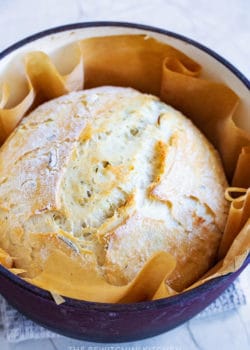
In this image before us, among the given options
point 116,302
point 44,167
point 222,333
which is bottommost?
point 222,333

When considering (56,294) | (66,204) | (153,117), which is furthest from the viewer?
(153,117)

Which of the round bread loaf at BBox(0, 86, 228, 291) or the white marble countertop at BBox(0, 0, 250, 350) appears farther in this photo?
the white marble countertop at BBox(0, 0, 250, 350)

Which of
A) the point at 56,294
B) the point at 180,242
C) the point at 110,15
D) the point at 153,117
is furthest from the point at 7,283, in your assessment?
the point at 110,15

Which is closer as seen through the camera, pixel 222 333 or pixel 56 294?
pixel 56 294

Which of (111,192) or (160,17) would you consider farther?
(160,17)

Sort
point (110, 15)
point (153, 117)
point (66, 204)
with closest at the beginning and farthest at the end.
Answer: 1. point (66, 204)
2. point (153, 117)
3. point (110, 15)

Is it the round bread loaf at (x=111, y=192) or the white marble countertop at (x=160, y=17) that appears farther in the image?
the white marble countertop at (x=160, y=17)

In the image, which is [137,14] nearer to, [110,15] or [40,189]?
[110,15]

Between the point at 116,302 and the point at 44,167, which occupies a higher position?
the point at 44,167
